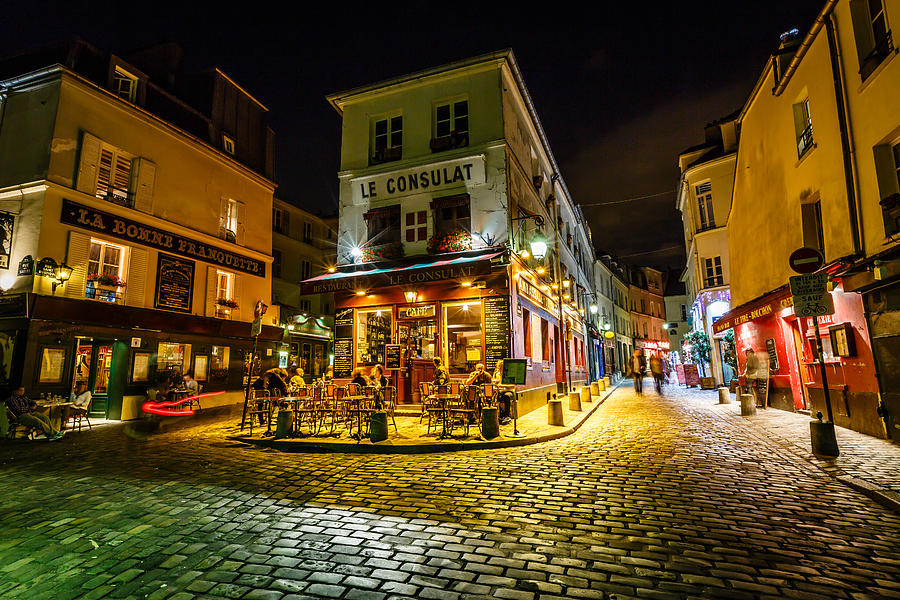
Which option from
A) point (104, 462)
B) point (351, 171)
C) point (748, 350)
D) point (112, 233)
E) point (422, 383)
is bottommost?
point (104, 462)

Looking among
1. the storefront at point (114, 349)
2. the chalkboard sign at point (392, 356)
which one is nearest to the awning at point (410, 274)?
the chalkboard sign at point (392, 356)

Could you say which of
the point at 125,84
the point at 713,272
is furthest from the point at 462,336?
the point at 713,272

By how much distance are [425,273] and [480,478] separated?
7768 millimetres

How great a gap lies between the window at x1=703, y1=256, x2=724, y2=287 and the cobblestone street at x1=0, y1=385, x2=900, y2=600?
19058 millimetres

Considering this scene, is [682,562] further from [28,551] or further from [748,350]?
[748,350]

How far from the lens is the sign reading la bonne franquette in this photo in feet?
48.0

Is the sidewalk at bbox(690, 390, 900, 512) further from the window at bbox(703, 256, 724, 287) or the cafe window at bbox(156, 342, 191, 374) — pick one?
the cafe window at bbox(156, 342, 191, 374)

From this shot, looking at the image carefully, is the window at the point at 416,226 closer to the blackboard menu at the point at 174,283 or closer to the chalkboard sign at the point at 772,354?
the blackboard menu at the point at 174,283

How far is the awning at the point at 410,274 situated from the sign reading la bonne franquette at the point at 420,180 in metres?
2.71

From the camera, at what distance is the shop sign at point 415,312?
14.3m

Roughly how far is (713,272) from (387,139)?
19.4 metres

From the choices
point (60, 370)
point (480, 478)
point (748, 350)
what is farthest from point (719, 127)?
point (60, 370)

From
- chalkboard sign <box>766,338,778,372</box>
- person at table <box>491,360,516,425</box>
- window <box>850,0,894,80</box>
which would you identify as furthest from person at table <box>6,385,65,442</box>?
chalkboard sign <box>766,338,778,372</box>

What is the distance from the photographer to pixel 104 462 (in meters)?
7.63
